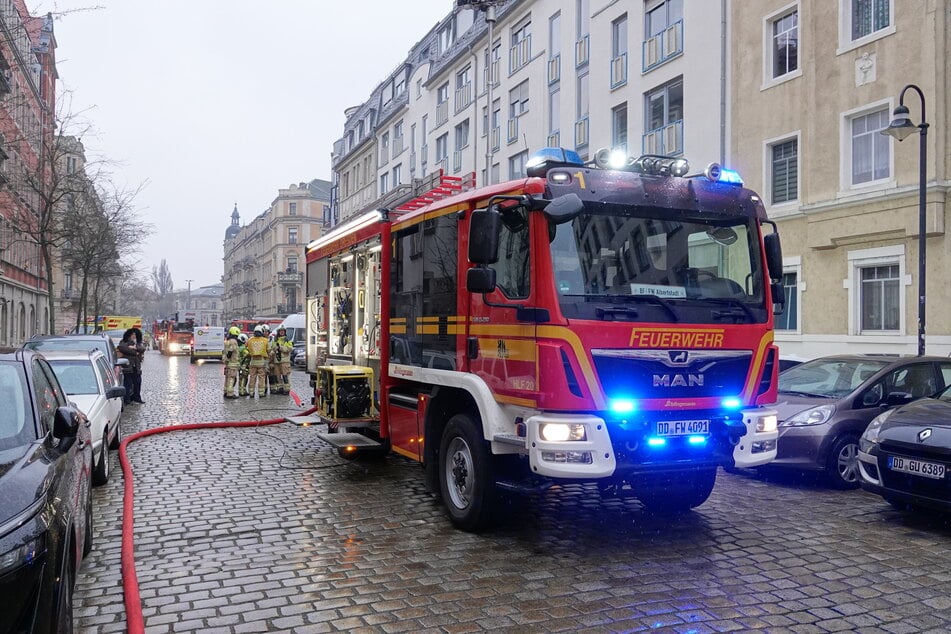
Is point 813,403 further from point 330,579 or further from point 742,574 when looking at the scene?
point 330,579

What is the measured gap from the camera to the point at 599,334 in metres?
5.64

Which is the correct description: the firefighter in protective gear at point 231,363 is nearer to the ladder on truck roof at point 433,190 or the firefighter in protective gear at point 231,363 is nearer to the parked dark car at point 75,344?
the parked dark car at point 75,344

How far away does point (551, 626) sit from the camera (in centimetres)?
438

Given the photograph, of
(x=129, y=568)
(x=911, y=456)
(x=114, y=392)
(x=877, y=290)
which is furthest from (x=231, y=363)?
(x=911, y=456)

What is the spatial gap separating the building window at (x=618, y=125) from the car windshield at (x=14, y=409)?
896 inches

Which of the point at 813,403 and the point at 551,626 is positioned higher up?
the point at 813,403

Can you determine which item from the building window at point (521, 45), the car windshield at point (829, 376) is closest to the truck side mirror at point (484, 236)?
the car windshield at point (829, 376)

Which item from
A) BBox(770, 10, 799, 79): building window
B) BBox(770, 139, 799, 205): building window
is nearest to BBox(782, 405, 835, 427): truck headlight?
BBox(770, 139, 799, 205): building window

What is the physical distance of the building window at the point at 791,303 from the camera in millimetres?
19000

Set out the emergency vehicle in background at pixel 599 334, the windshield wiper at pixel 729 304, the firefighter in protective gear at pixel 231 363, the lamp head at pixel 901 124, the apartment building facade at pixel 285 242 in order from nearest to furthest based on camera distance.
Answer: the emergency vehicle in background at pixel 599 334
the windshield wiper at pixel 729 304
the lamp head at pixel 901 124
the firefighter in protective gear at pixel 231 363
the apartment building facade at pixel 285 242

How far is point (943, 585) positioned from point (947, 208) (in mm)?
12714

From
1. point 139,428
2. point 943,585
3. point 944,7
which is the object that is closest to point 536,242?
point 943,585

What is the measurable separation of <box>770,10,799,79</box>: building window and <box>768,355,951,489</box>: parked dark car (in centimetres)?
1211

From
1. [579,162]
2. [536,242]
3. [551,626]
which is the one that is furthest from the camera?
[579,162]
